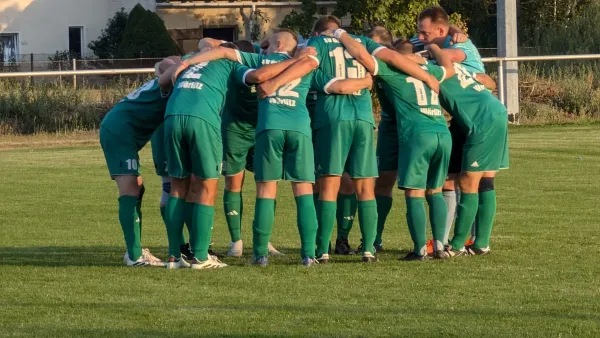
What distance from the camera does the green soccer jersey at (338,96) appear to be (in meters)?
9.96

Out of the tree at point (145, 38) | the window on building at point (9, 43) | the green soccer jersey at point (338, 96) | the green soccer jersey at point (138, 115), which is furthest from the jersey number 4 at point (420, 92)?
the window on building at point (9, 43)

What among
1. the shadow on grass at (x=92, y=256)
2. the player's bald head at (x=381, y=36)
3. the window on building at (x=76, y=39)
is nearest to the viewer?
the shadow on grass at (x=92, y=256)

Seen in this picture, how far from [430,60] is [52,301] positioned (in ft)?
13.1

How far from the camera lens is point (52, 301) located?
8.30 meters

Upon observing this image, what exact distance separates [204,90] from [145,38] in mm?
32322

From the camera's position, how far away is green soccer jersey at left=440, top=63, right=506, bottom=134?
34.1ft

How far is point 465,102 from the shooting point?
10406 millimetres

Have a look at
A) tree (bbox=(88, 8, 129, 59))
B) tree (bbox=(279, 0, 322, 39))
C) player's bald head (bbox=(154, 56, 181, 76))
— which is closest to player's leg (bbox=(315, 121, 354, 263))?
player's bald head (bbox=(154, 56, 181, 76))

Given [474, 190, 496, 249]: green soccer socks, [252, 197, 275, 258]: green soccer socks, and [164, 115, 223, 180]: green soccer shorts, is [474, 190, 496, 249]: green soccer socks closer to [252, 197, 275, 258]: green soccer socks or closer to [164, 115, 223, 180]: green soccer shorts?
[252, 197, 275, 258]: green soccer socks

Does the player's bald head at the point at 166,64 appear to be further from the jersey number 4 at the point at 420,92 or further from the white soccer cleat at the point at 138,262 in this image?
the jersey number 4 at the point at 420,92

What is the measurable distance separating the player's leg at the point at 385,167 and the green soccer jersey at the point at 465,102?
0.53 m

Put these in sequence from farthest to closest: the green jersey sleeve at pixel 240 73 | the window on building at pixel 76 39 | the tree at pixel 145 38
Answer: the window on building at pixel 76 39, the tree at pixel 145 38, the green jersey sleeve at pixel 240 73

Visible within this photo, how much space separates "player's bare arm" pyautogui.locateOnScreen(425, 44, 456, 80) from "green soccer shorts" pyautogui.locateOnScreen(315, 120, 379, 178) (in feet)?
2.77

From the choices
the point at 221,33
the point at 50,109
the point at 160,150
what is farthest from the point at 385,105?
the point at 221,33
